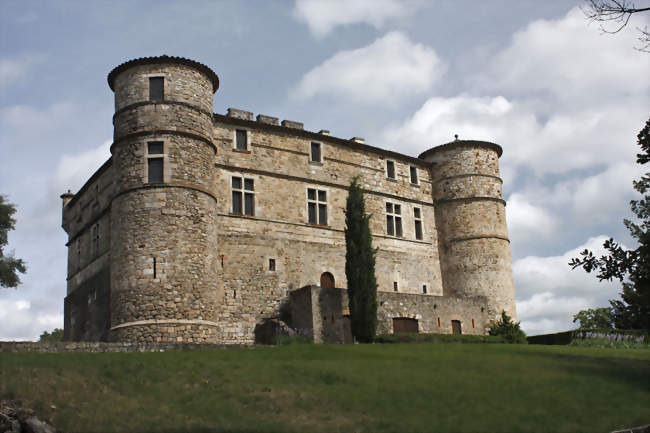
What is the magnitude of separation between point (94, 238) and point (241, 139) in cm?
890

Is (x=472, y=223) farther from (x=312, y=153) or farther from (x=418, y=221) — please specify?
(x=312, y=153)

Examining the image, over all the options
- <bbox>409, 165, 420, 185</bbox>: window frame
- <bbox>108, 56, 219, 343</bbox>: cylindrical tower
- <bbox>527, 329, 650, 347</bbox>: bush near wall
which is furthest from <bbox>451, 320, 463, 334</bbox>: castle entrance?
<bbox>108, 56, 219, 343</bbox>: cylindrical tower

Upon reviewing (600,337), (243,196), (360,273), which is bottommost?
(600,337)

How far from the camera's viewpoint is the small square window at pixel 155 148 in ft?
90.1

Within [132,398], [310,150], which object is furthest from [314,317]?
[132,398]

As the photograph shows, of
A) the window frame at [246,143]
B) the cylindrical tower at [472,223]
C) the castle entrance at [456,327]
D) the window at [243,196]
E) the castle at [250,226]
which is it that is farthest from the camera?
the cylindrical tower at [472,223]

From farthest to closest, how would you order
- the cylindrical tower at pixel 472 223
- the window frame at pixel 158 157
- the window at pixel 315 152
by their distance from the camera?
the cylindrical tower at pixel 472 223 → the window at pixel 315 152 → the window frame at pixel 158 157

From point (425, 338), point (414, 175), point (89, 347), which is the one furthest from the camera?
point (414, 175)

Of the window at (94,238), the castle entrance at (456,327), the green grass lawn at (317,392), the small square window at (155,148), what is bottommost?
the green grass lawn at (317,392)

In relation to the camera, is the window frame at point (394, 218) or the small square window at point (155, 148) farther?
the window frame at point (394, 218)

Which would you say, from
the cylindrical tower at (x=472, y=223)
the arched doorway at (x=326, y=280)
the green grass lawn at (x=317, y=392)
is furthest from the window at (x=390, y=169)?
the green grass lawn at (x=317, y=392)

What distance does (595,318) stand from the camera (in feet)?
→ 172

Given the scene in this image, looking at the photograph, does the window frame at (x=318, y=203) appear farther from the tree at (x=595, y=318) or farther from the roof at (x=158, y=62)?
the tree at (x=595, y=318)

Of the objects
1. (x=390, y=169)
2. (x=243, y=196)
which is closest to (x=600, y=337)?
(x=390, y=169)
